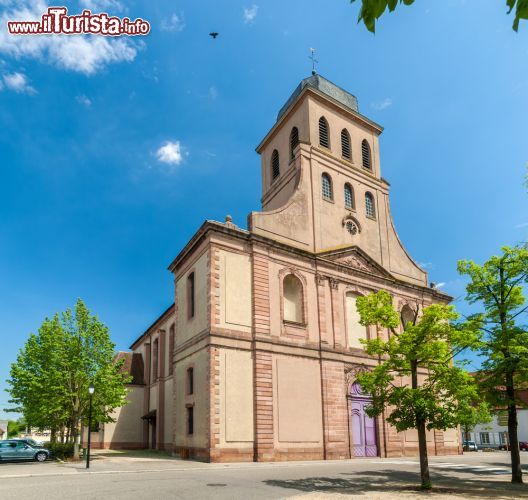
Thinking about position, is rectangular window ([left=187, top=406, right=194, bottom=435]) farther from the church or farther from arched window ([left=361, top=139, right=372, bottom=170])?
arched window ([left=361, top=139, right=372, bottom=170])

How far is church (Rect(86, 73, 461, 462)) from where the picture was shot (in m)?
25.2

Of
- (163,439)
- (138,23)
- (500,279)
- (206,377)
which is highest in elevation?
(138,23)

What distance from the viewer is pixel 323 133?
116ft

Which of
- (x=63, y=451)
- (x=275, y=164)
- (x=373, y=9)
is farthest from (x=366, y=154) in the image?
(x=373, y=9)

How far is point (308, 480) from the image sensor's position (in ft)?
55.5

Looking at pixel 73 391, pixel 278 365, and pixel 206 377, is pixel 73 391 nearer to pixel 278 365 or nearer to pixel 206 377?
pixel 206 377

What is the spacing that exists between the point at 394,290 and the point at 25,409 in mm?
25421

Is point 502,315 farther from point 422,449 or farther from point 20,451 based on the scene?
point 20,451

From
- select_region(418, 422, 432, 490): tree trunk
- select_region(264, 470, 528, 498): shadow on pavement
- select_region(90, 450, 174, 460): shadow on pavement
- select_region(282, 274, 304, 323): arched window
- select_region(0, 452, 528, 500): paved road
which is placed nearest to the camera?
select_region(0, 452, 528, 500): paved road

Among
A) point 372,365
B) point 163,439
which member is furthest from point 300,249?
point 163,439

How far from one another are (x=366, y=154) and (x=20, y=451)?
3013 centimetres

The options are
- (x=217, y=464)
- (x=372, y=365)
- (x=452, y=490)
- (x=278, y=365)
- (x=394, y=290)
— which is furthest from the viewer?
(x=394, y=290)

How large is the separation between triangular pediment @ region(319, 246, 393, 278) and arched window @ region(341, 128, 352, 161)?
7781 millimetres

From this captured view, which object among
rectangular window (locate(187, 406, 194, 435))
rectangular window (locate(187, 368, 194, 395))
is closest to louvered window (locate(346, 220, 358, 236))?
rectangular window (locate(187, 368, 194, 395))
